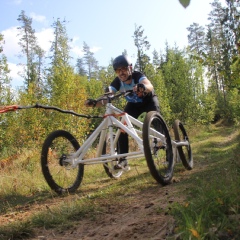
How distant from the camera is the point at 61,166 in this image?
4469 mm


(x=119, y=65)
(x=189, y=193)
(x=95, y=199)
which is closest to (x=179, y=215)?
(x=189, y=193)

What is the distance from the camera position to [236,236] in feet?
5.56

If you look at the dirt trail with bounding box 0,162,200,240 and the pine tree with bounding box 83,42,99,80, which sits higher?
the pine tree with bounding box 83,42,99,80

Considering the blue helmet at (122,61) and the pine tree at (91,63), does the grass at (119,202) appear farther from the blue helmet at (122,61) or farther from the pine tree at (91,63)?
the pine tree at (91,63)

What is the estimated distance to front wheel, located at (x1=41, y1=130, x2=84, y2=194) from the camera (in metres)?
4.26

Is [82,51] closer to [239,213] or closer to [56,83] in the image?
[56,83]

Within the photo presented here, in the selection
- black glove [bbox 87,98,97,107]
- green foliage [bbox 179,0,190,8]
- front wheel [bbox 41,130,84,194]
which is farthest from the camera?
black glove [bbox 87,98,97,107]

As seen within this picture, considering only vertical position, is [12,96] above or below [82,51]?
below

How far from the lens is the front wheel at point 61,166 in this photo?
14.0ft

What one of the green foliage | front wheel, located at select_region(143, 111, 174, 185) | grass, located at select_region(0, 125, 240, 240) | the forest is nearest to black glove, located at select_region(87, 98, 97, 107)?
front wheel, located at select_region(143, 111, 174, 185)

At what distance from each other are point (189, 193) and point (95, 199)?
50.0 inches

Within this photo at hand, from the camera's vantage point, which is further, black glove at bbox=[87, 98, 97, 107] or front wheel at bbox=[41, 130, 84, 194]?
black glove at bbox=[87, 98, 97, 107]

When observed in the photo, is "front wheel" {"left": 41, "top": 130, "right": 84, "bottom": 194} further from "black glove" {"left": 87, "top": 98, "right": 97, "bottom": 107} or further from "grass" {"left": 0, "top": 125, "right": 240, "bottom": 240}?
"black glove" {"left": 87, "top": 98, "right": 97, "bottom": 107}

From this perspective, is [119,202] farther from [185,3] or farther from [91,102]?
[185,3]
